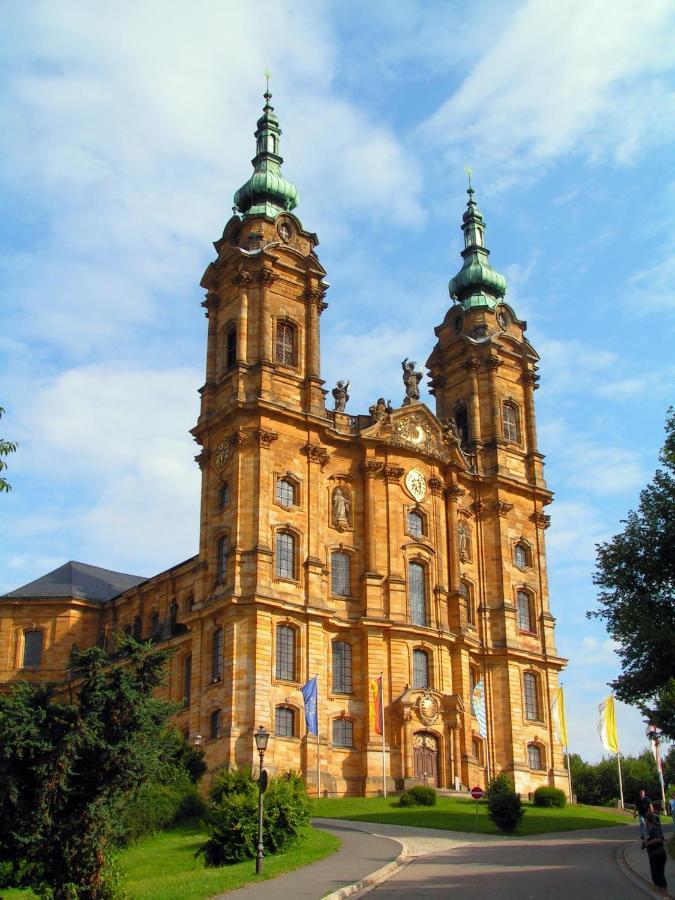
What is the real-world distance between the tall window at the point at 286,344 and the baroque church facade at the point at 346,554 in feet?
0.43

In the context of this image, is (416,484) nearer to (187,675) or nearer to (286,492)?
(286,492)

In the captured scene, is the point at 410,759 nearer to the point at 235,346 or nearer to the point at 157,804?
the point at 157,804

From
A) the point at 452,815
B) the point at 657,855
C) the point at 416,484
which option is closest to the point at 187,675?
the point at 416,484

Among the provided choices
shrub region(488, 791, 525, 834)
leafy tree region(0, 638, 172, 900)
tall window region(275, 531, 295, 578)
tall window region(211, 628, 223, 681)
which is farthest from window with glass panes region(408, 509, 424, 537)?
leafy tree region(0, 638, 172, 900)

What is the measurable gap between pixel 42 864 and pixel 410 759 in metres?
31.7

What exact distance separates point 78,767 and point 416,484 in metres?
37.7

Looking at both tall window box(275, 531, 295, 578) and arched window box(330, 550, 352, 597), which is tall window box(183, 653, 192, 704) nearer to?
tall window box(275, 531, 295, 578)

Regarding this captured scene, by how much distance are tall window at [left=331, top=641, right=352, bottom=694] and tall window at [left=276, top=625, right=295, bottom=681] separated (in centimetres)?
313

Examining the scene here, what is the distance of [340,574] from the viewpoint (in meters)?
57.3

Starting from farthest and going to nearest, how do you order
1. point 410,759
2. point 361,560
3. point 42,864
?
point 361,560, point 410,759, point 42,864

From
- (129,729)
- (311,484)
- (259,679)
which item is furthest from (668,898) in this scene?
(311,484)

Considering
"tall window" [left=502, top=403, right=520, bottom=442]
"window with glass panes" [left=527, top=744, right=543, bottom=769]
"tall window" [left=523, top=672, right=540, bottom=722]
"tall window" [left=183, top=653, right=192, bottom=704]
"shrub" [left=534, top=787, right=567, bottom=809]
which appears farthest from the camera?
"tall window" [left=502, top=403, right=520, bottom=442]

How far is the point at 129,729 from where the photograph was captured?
25.3 m

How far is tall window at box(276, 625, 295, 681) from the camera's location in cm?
5211
